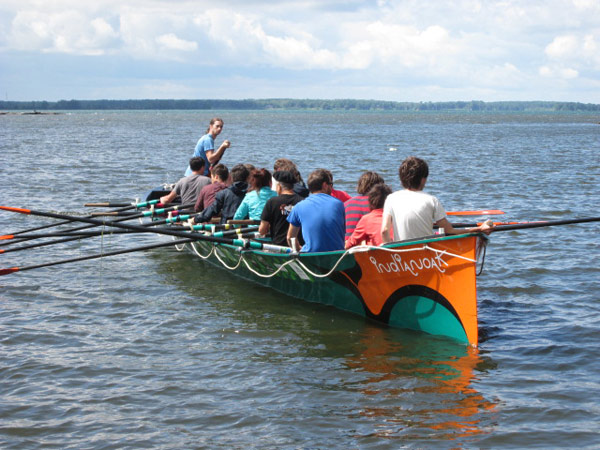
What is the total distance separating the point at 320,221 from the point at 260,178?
218 cm

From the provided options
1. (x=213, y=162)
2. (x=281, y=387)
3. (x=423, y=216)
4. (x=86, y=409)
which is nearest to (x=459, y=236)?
(x=423, y=216)

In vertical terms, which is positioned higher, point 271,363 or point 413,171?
point 413,171

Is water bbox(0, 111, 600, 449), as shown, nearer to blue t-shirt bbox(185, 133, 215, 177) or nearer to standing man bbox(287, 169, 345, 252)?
standing man bbox(287, 169, 345, 252)

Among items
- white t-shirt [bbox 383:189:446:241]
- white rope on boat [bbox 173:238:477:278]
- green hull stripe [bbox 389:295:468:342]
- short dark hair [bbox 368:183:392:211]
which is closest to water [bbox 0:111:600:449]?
green hull stripe [bbox 389:295:468:342]

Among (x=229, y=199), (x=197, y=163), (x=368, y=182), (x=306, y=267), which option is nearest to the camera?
(x=368, y=182)

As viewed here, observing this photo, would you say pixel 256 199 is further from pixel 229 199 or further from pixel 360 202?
pixel 360 202

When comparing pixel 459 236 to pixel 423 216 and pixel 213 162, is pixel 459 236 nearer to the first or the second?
pixel 423 216

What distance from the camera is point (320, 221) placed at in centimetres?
931

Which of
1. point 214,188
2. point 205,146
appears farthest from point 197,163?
point 214,188

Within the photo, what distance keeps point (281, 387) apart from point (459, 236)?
8.25ft

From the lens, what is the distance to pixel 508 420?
6.77 metres

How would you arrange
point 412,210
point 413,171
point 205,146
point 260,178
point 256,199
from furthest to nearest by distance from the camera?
1. point 205,146
2. point 256,199
3. point 260,178
4. point 412,210
5. point 413,171

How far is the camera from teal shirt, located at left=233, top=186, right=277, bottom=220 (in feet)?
37.1

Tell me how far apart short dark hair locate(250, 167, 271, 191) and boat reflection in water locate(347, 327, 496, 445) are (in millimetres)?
3113
